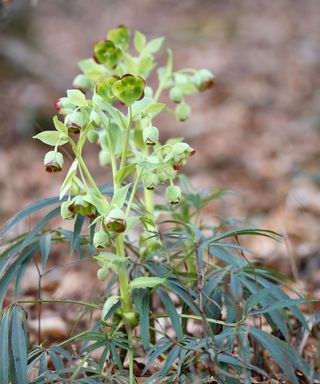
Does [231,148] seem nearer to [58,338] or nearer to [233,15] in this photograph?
[58,338]

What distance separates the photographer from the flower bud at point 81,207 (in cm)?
88

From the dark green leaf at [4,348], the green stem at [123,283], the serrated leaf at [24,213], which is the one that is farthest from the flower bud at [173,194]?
the dark green leaf at [4,348]

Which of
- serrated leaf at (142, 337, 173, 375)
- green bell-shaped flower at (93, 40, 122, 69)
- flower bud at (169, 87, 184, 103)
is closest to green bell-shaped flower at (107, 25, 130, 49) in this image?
green bell-shaped flower at (93, 40, 122, 69)

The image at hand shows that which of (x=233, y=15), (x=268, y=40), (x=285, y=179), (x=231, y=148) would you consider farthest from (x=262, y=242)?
(x=233, y=15)

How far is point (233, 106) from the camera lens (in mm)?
3086

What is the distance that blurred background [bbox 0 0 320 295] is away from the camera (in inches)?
85.4

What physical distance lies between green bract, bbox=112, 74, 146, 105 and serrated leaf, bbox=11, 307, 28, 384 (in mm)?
393

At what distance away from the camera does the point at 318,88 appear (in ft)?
10.6

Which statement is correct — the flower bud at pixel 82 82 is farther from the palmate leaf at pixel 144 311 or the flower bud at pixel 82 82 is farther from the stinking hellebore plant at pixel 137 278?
the palmate leaf at pixel 144 311

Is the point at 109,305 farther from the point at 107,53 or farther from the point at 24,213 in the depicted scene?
the point at 107,53

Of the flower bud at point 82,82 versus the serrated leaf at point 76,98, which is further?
the flower bud at point 82,82

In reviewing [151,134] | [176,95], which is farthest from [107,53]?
[151,134]

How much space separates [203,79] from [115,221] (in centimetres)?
47

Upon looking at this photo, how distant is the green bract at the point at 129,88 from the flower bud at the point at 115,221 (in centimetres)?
18
